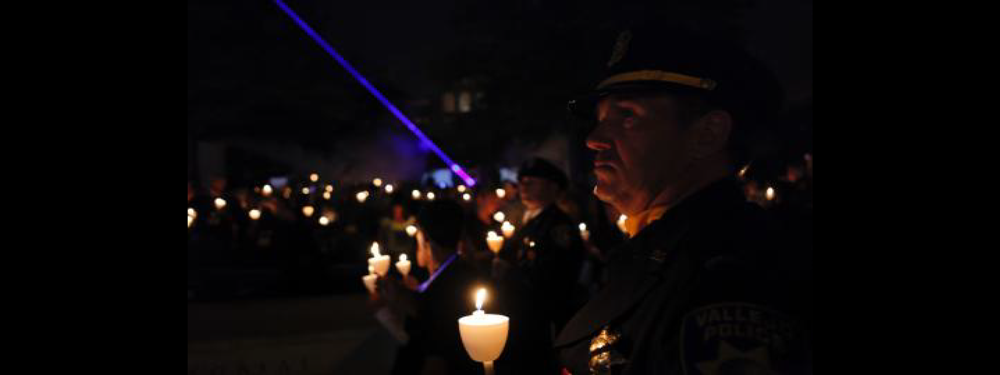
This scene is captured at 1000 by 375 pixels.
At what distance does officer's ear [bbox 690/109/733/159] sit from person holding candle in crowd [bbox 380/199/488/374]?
2.13 m

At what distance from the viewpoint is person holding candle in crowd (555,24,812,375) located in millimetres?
1562

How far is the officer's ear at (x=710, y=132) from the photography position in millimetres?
1872

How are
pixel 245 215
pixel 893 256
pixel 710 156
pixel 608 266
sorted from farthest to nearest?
1. pixel 245 215
2. pixel 608 266
3. pixel 710 156
4. pixel 893 256

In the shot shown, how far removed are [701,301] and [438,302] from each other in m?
2.47

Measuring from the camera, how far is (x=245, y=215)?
423 inches

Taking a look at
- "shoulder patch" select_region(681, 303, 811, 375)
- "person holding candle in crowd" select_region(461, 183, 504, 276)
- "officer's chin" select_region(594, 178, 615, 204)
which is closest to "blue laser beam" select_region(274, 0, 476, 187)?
"officer's chin" select_region(594, 178, 615, 204)

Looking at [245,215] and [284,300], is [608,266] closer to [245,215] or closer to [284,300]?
[284,300]

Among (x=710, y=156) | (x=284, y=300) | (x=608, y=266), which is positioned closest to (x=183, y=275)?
(x=608, y=266)

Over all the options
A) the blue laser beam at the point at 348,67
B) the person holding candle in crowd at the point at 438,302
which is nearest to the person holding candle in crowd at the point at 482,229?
the blue laser beam at the point at 348,67

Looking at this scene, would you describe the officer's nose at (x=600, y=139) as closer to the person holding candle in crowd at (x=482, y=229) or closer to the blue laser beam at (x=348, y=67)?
the blue laser beam at (x=348, y=67)

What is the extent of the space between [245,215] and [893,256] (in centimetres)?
1101

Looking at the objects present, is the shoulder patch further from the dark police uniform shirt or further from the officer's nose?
the officer's nose

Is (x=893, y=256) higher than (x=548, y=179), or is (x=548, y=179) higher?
(x=548, y=179)

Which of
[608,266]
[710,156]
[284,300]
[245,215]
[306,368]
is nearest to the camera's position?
[710,156]
